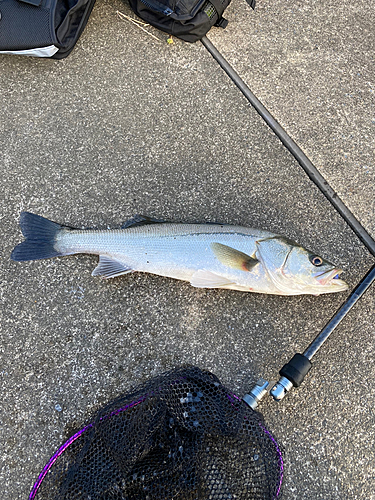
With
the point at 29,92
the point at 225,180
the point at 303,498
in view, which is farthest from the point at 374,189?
the point at 29,92

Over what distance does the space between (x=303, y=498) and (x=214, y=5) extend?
4.29 metres

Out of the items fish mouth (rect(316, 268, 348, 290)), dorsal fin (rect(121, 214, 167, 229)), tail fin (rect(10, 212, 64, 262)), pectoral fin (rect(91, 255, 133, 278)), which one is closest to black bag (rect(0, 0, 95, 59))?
tail fin (rect(10, 212, 64, 262))

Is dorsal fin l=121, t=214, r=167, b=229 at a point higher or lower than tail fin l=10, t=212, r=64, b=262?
higher

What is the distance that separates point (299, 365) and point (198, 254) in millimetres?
1081

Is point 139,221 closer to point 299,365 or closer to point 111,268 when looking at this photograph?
point 111,268

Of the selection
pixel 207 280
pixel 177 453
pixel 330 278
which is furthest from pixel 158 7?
pixel 177 453

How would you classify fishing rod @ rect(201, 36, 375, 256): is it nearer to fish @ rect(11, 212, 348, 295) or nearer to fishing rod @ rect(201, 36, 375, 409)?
fishing rod @ rect(201, 36, 375, 409)

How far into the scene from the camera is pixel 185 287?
3.05m

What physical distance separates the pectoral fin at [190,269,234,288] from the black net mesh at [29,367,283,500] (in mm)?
649

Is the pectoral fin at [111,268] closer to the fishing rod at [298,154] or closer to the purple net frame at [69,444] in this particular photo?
the purple net frame at [69,444]

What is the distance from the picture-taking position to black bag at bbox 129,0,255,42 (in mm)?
3510

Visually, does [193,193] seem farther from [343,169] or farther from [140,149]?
[343,169]

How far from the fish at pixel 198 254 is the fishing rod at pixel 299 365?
0.30 metres

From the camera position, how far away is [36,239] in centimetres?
290
